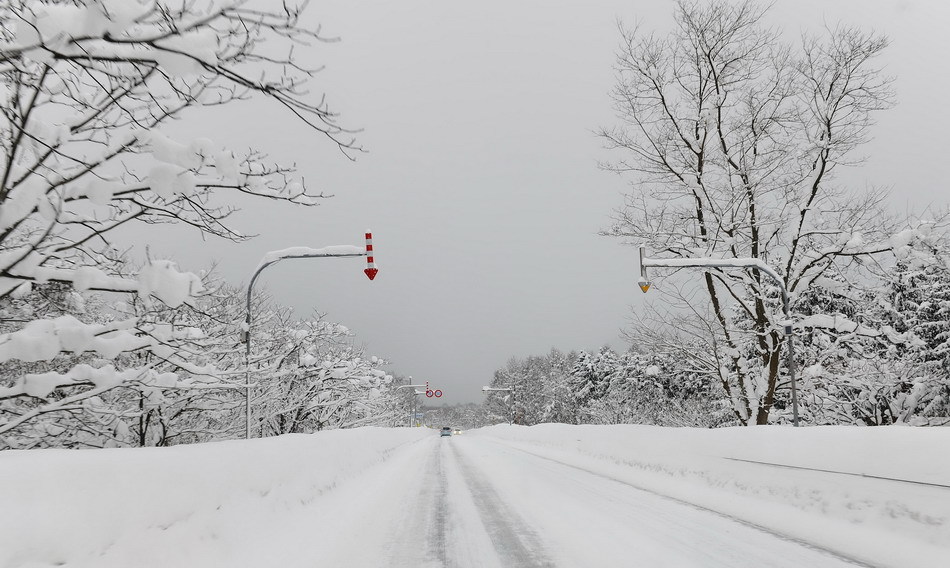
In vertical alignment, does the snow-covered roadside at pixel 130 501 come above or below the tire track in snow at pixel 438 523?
above

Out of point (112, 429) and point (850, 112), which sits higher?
point (850, 112)

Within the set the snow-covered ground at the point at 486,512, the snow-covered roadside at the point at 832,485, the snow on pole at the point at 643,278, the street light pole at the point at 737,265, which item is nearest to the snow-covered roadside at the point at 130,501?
the snow-covered ground at the point at 486,512

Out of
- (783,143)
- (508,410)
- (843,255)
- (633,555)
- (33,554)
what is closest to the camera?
(33,554)

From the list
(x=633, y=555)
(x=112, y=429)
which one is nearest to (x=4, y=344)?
(x=633, y=555)

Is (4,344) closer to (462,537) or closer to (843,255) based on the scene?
(462,537)

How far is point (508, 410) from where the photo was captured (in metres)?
107

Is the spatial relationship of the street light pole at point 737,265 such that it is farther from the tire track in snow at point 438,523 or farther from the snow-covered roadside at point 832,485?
the tire track in snow at point 438,523

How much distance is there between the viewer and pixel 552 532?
5.66 meters

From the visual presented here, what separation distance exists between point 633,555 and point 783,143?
2024 cm

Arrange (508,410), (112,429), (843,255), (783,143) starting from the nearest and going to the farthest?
(112,429), (843,255), (783,143), (508,410)

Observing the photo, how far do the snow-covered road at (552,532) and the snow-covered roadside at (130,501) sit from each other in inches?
41.9

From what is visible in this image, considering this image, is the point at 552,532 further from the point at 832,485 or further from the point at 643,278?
the point at 643,278

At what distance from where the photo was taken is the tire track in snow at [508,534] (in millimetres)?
4620

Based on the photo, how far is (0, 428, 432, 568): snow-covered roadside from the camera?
10.0 ft
